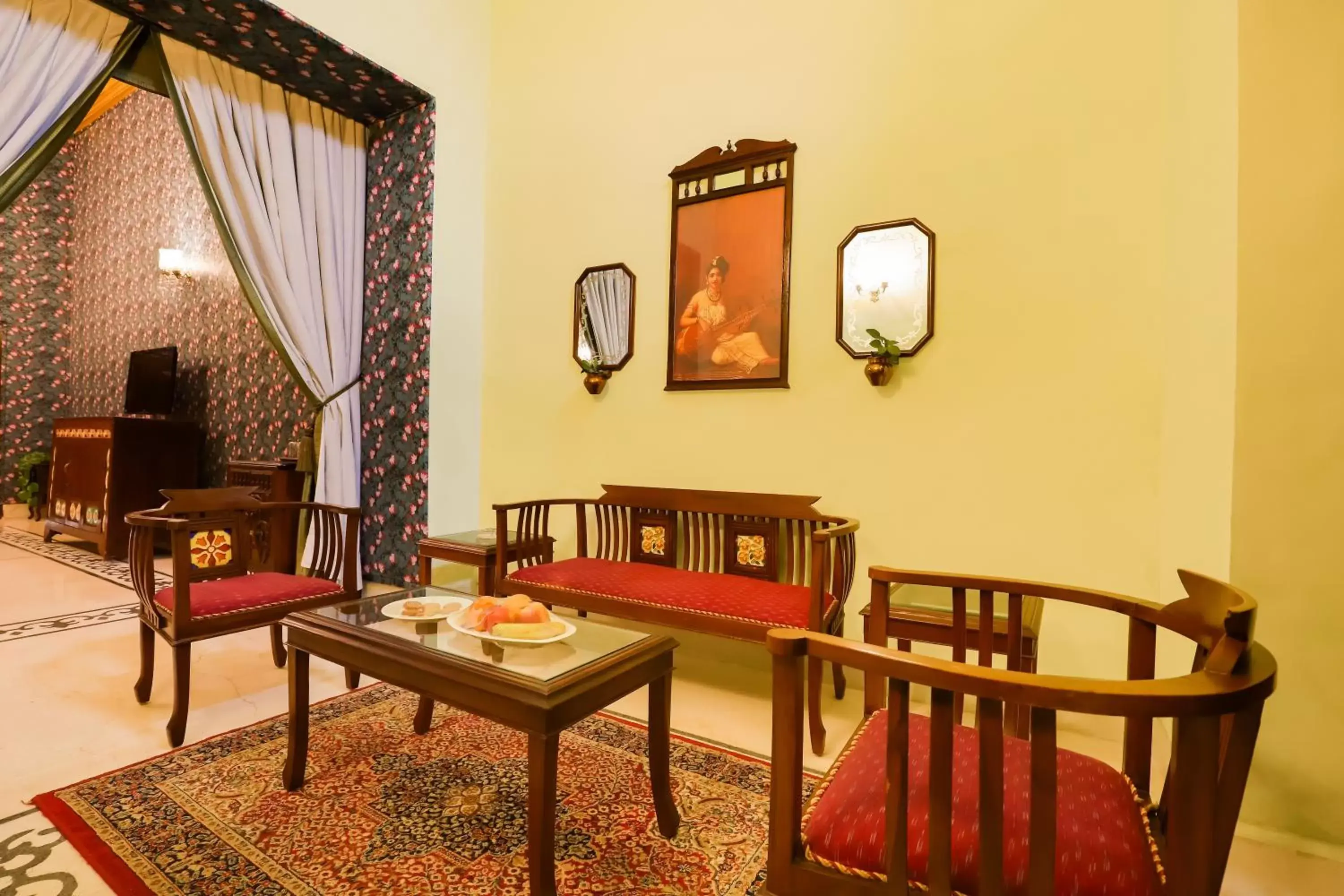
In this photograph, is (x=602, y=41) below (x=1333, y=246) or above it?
above

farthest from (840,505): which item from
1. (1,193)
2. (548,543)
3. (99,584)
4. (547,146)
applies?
(99,584)

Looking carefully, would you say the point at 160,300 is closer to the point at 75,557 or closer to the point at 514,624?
the point at 75,557

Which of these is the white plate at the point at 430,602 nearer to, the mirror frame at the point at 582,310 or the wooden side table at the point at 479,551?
the wooden side table at the point at 479,551

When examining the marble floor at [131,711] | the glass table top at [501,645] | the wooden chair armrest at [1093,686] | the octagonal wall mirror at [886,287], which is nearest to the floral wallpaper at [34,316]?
the marble floor at [131,711]

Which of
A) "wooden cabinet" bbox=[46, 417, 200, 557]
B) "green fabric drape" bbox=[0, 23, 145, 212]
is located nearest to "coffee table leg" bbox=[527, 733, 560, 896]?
"green fabric drape" bbox=[0, 23, 145, 212]

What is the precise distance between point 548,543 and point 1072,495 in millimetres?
2443

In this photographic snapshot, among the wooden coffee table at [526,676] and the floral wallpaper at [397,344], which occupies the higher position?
the floral wallpaper at [397,344]

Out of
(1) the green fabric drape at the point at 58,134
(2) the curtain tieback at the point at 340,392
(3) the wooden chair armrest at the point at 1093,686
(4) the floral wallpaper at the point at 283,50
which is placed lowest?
(3) the wooden chair armrest at the point at 1093,686

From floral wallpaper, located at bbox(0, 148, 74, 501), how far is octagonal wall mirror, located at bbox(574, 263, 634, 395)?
687 cm

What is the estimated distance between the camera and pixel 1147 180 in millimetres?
2289

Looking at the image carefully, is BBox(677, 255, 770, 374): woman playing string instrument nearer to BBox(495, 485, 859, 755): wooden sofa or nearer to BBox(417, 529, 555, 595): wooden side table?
BBox(495, 485, 859, 755): wooden sofa

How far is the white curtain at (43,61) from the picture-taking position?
2693 mm

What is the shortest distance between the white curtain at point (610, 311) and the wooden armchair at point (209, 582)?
1.54 metres

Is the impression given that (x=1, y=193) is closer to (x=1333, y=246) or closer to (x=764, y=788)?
(x=764, y=788)
